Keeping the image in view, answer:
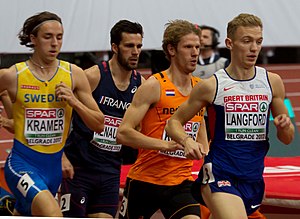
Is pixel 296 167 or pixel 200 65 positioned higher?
pixel 200 65

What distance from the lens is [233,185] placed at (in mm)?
6391

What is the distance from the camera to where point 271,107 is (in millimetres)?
6477

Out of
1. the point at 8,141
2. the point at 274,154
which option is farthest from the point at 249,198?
the point at 8,141

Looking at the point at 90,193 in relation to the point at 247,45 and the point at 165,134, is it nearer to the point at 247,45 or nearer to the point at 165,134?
the point at 165,134

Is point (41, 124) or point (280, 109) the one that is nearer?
point (280, 109)

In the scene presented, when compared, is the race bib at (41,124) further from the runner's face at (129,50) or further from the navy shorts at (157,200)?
the runner's face at (129,50)

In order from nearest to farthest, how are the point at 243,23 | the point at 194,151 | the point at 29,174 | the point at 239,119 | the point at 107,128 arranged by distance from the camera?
the point at 194,151 → the point at 239,119 → the point at 243,23 → the point at 29,174 → the point at 107,128

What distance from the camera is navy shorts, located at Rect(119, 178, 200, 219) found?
22.4 feet

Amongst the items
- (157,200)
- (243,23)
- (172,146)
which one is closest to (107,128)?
(157,200)

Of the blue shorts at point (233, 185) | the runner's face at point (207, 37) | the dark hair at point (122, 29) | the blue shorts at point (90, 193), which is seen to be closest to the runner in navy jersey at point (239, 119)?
the blue shorts at point (233, 185)

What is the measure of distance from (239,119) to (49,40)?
139cm

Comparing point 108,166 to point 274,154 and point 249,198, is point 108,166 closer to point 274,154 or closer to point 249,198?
point 249,198

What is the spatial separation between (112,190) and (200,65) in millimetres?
3006

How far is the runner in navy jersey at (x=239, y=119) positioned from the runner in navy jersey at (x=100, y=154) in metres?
1.02
